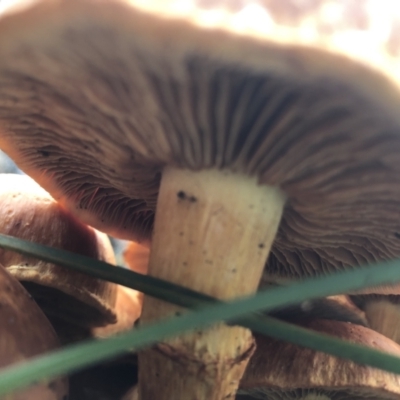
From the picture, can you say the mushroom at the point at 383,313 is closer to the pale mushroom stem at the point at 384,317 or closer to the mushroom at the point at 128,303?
the pale mushroom stem at the point at 384,317

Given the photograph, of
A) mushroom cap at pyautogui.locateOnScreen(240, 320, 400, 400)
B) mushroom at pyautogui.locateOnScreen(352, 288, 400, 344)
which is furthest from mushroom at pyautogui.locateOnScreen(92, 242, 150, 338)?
mushroom at pyautogui.locateOnScreen(352, 288, 400, 344)

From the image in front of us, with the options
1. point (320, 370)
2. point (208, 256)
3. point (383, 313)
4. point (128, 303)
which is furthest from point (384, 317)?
point (208, 256)

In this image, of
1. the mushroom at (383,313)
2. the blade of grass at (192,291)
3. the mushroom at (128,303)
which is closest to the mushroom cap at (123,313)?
the mushroom at (128,303)

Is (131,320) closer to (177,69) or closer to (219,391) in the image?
(219,391)

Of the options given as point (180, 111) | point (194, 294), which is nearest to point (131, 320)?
point (194, 294)

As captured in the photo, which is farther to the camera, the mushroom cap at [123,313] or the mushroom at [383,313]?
the mushroom at [383,313]

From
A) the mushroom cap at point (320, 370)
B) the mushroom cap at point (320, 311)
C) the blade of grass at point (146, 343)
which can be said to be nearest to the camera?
the blade of grass at point (146, 343)
